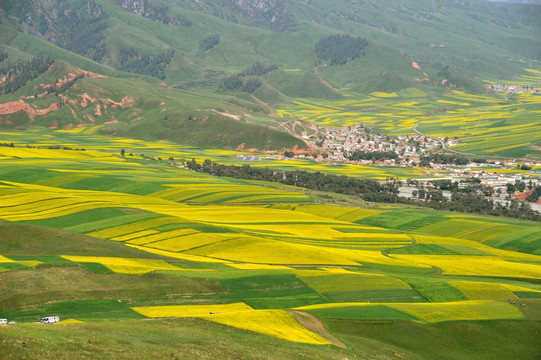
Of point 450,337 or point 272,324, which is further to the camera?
point 450,337

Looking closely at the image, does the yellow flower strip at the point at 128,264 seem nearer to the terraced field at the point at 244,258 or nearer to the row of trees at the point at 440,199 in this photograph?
the terraced field at the point at 244,258

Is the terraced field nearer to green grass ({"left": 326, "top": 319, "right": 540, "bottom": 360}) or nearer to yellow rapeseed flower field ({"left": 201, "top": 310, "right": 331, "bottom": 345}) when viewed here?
yellow rapeseed flower field ({"left": 201, "top": 310, "right": 331, "bottom": 345})

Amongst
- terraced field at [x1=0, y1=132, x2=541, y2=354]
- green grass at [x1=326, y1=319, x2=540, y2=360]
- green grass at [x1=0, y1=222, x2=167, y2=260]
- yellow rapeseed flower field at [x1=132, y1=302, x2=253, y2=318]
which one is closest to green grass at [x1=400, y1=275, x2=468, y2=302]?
terraced field at [x1=0, y1=132, x2=541, y2=354]

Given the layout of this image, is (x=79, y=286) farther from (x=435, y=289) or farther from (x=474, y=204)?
(x=474, y=204)

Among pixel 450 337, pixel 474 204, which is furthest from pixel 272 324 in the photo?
pixel 474 204

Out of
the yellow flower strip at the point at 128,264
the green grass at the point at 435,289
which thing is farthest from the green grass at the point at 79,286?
the green grass at the point at 435,289

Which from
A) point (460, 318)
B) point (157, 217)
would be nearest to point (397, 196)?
point (157, 217)

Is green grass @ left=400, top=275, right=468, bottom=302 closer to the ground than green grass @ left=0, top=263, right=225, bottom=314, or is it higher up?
higher up

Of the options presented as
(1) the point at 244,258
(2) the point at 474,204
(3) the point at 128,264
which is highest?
(2) the point at 474,204
